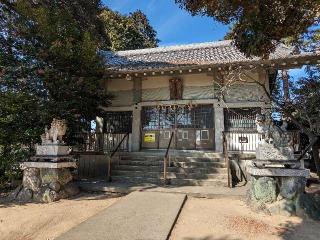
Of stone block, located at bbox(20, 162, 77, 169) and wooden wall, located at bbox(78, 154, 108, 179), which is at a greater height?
stone block, located at bbox(20, 162, 77, 169)

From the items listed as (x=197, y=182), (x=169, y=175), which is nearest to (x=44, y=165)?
(x=169, y=175)

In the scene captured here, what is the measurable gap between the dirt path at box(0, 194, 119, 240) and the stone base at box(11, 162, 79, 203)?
0.41m

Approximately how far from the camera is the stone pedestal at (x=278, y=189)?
672cm

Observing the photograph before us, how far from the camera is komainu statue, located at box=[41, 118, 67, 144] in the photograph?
8.74 meters

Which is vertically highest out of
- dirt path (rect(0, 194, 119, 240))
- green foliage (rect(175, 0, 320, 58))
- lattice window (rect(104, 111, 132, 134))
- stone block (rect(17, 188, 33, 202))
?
green foliage (rect(175, 0, 320, 58))

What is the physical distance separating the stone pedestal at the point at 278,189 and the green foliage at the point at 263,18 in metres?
3.07

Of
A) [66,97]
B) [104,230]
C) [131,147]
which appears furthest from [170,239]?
[131,147]

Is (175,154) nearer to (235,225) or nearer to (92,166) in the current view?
(92,166)

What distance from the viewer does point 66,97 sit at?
10195mm

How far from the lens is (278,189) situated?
6.97 m

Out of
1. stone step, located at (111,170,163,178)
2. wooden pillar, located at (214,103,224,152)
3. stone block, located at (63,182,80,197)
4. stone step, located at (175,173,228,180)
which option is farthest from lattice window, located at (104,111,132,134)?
stone block, located at (63,182,80,197)

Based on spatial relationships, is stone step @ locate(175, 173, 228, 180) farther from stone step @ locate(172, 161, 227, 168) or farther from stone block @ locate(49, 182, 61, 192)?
stone block @ locate(49, 182, 61, 192)

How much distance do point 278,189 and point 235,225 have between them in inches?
68.6

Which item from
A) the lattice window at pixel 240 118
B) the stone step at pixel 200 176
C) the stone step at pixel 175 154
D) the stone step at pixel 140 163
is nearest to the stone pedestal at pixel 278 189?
the stone step at pixel 200 176
